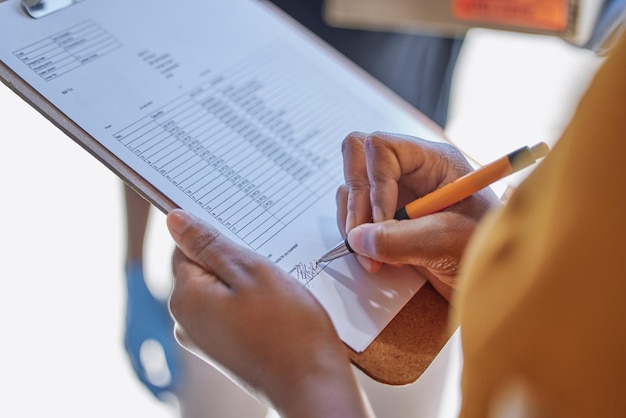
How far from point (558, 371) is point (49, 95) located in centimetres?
47

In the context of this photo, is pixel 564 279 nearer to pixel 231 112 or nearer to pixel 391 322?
pixel 391 322

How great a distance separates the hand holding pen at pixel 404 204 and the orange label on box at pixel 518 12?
0.36m

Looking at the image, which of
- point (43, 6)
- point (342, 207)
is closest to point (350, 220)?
point (342, 207)

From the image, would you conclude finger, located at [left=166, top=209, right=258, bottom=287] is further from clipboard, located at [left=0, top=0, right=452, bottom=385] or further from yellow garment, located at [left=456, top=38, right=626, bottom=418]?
yellow garment, located at [left=456, top=38, right=626, bottom=418]

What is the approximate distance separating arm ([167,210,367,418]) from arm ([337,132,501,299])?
9 cm

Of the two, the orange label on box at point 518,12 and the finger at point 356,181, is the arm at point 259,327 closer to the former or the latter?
the finger at point 356,181

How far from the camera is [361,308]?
0.51 metres

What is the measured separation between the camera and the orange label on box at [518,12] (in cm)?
83

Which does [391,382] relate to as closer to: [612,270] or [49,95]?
[612,270]

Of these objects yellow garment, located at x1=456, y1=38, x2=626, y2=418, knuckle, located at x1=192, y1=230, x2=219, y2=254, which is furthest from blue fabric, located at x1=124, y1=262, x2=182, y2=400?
yellow garment, located at x1=456, y1=38, x2=626, y2=418

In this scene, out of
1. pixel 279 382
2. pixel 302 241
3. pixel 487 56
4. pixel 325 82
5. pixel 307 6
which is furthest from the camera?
pixel 487 56

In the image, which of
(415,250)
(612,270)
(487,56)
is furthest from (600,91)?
(487,56)

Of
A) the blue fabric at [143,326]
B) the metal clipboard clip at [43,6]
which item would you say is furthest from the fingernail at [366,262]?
the blue fabric at [143,326]

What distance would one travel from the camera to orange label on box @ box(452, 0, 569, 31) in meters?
0.83
